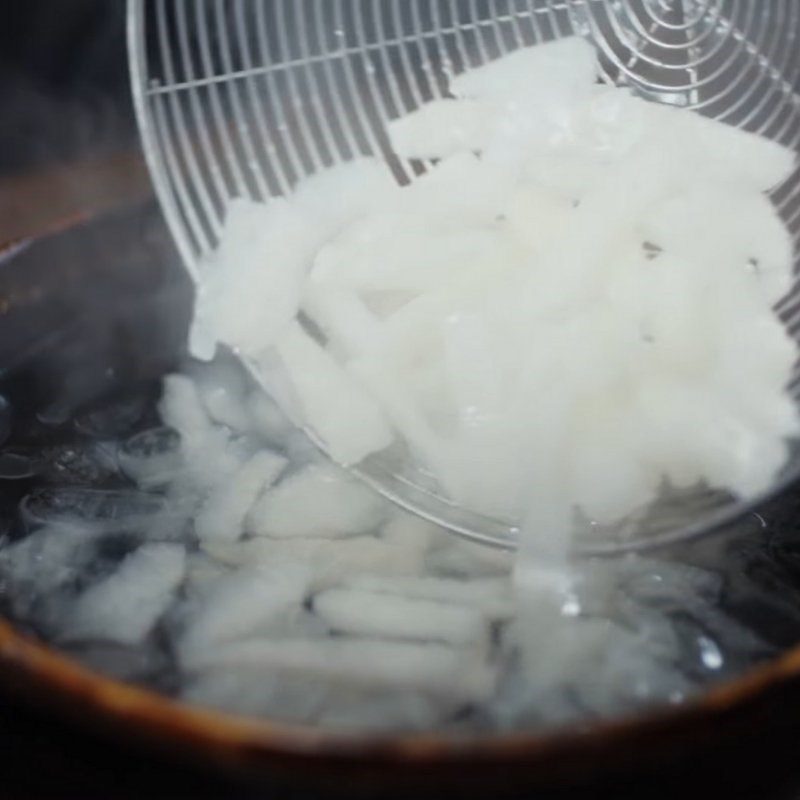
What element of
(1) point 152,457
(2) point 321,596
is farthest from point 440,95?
(2) point 321,596

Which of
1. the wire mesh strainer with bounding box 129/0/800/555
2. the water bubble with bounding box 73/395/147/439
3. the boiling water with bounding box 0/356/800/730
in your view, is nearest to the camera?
the boiling water with bounding box 0/356/800/730

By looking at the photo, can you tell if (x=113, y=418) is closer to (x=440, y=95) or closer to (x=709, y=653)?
(x=440, y=95)

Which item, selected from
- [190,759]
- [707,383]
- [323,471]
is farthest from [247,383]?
[190,759]

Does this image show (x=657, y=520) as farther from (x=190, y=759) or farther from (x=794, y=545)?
(x=190, y=759)

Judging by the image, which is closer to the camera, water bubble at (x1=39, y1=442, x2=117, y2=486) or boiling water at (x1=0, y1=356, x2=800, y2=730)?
boiling water at (x1=0, y1=356, x2=800, y2=730)

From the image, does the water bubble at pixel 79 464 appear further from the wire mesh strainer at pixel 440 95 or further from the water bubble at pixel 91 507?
the wire mesh strainer at pixel 440 95

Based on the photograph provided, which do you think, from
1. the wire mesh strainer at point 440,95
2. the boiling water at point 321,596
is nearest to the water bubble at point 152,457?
the boiling water at point 321,596

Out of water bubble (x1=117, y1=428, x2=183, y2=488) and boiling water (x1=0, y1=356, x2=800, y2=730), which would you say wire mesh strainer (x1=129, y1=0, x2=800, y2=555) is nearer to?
boiling water (x1=0, y1=356, x2=800, y2=730)

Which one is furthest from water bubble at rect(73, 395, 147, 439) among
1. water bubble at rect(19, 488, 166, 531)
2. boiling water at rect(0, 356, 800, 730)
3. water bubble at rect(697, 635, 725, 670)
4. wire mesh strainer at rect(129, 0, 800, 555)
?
water bubble at rect(697, 635, 725, 670)
